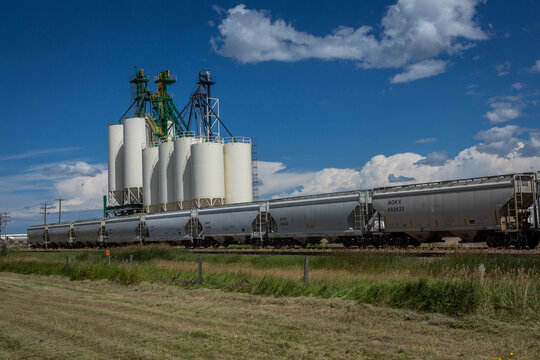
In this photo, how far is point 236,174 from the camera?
57.4 m

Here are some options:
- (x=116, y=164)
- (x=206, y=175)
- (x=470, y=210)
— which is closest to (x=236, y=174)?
(x=206, y=175)

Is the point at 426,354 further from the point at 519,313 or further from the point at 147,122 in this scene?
the point at 147,122

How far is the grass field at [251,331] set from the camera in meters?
9.12

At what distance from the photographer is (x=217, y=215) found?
1724 inches

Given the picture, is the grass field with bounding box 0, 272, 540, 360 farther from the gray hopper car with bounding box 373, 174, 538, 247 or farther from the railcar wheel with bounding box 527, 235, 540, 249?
the railcar wheel with bounding box 527, 235, 540, 249

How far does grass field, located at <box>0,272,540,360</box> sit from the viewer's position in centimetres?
912

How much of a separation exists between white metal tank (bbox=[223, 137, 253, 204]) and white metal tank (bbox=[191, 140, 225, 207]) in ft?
4.12

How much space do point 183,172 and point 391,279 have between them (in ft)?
150

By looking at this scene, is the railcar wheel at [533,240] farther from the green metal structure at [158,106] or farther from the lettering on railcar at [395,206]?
the green metal structure at [158,106]

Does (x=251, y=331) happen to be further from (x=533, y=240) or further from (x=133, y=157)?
(x=133, y=157)

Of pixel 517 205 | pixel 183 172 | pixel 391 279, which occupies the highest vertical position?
pixel 183 172

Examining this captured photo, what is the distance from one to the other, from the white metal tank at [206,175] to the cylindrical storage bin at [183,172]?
1865 mm

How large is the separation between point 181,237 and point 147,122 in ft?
99.5

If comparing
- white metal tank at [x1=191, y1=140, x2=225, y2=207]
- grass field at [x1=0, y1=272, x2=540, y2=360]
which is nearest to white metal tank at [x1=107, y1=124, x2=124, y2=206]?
white metal tank at [x1=191, y1=140, x2=225, y2=207]
